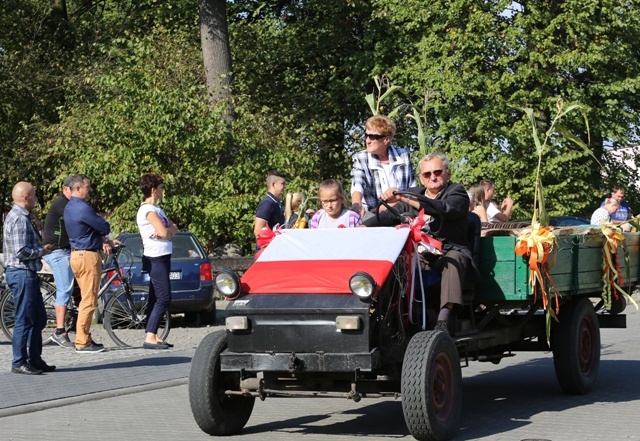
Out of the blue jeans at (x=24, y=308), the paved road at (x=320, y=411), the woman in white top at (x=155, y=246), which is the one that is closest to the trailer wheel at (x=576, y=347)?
the paved road at (x=320, y=411)

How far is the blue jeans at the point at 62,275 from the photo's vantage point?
14.2m

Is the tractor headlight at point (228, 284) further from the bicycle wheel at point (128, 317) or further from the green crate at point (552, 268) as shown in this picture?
the bicycle wheel at point (128, 317)

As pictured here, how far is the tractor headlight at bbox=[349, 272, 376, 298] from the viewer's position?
7887mm

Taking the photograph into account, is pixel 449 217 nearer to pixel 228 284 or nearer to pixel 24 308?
pixel 228 284

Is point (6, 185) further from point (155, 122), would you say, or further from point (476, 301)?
point (476, 301)

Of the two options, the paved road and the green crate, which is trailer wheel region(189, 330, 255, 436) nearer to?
the paved road

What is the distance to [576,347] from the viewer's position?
10.2 meters

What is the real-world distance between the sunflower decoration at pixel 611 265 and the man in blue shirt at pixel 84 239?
549 cm

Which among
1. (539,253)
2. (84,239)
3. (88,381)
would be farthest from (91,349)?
(539,253)

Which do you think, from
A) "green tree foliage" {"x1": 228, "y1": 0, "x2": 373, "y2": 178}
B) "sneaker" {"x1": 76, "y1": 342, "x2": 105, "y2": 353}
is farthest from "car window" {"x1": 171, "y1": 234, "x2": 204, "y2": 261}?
"green tree foliage" {"x1": 228, "y1": 0, "x2": 373, "y2": 178}

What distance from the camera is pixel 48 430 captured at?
9.04 m

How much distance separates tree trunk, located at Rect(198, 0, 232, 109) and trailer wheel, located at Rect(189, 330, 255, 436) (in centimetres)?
1888

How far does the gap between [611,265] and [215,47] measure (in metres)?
19.1

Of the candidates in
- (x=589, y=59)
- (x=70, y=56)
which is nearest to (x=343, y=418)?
(x=589, y=59)
